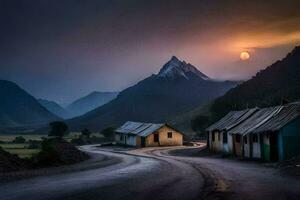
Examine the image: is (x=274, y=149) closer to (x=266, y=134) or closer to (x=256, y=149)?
(x=266, y=134)

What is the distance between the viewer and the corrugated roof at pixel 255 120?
47875 mm

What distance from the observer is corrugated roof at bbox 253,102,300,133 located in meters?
42.5

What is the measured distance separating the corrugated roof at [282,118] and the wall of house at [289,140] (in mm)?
525

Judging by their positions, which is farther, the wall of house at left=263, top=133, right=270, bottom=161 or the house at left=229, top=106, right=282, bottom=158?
the house at left=229, top=106, right=282, bottom=158

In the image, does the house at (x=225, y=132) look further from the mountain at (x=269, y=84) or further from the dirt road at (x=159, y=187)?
the mountain at (x=269, y=84)

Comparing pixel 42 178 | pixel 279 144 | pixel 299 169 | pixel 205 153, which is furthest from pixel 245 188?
pixel 205 153

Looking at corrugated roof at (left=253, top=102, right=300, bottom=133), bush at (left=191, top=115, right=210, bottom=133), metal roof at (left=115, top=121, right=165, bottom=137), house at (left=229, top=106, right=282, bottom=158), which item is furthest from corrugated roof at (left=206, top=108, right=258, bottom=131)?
bush at (left=191, top=115, right=210, bottom=133)

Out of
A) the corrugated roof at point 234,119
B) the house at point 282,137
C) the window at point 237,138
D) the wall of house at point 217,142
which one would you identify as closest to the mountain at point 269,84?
the wall of house at point 217,142

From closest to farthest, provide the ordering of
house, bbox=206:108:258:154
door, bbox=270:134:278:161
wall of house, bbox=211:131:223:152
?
1. door, bbox=270:134:278:161
2. house, bbox=206:108:258:154
3. wall of house, bbox=211:131:223:152

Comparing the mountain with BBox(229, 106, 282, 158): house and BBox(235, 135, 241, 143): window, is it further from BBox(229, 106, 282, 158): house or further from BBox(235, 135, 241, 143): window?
BBox(235, 135, 241, 143): window

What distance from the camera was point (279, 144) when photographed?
42781 mm

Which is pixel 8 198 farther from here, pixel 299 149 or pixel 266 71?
pixel 266 71

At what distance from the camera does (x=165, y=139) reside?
95.7 metres

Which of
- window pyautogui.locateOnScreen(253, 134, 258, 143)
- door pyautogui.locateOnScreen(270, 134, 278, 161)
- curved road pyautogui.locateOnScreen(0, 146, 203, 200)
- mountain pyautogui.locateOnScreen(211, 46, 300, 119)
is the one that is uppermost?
mountain pyautogui.locateOnScreen(211, 46, 300, 119)
